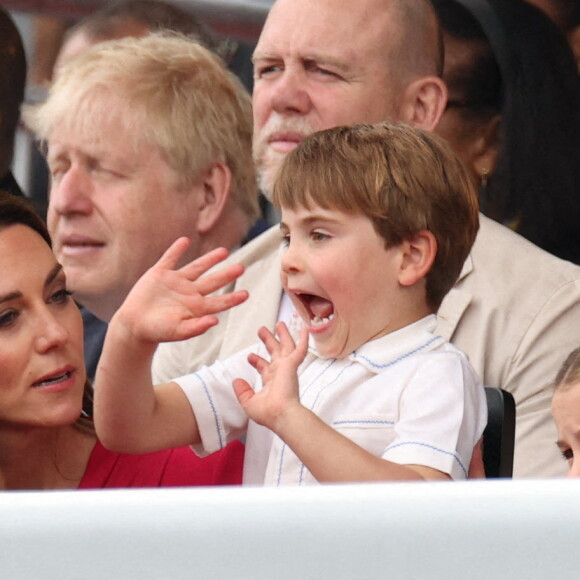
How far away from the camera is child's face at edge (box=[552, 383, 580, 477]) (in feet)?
4.40

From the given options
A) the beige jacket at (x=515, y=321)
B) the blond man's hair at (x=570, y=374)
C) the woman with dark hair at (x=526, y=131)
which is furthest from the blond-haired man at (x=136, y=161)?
the blond man's hair at (x=570, y=374)

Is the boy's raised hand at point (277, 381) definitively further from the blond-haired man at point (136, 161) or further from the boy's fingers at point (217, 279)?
the blond-haired man at point (136, 161)

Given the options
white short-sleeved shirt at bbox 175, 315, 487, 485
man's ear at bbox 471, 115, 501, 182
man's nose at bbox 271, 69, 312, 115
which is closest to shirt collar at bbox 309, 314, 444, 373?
white short-sleeved shirt at bbox 175, 315, 487, 485

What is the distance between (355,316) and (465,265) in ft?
2.15

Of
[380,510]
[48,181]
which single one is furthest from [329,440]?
[48,181]

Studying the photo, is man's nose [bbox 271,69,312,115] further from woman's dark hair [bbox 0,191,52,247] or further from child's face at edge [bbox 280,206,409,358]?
child's face at edge [bbox 280,206,409,358]

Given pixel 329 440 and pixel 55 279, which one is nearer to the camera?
pixel 329 440

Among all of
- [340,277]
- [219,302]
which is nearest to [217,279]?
[219,302]

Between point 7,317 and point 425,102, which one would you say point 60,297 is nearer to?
point 7,317

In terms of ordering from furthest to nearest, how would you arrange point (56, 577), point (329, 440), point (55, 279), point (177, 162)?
point (177, 162) → point (55, 279) → point (329, 440) → point (56, 577)

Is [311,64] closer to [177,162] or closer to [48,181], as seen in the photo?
[177,162]

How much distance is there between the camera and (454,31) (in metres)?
2.42

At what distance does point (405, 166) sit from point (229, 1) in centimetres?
123

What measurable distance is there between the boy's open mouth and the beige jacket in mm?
566
